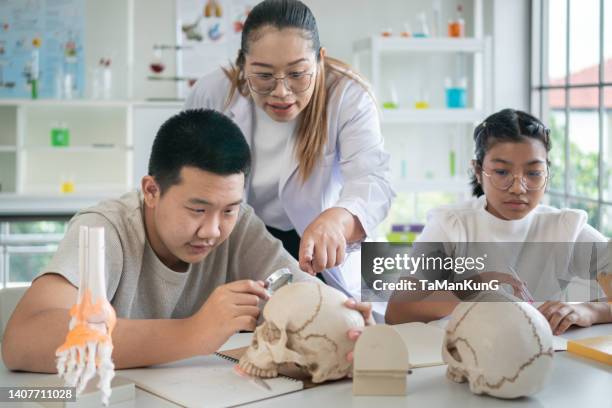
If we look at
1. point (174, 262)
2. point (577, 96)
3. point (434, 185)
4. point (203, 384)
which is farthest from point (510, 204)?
point (434, 185)

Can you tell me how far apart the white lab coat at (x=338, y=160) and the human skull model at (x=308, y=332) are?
625 mm

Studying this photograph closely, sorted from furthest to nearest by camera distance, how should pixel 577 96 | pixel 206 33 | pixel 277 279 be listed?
1. pixel 206 33
2. pixel 577 96
3. pixel 277 279

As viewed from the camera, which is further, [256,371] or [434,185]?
[434,185]

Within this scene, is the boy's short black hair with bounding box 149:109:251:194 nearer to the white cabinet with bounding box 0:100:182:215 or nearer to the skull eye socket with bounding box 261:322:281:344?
the skull eye socket with bounding box 261:322:281:344

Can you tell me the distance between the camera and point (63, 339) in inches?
48.9

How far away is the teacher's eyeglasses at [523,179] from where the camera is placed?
5.98ft

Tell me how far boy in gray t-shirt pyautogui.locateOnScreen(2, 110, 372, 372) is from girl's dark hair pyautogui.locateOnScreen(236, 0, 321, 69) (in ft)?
0.94

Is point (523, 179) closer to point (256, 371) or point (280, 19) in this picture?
point (280, 19)

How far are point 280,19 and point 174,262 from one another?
54cm

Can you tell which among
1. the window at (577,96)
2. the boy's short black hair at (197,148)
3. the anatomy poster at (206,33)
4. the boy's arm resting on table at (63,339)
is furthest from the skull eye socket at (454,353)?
the anatomy poster at (206,33)

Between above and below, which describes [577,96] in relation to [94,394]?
above

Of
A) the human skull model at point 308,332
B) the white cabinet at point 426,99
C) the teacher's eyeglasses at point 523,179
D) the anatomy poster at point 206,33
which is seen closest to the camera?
the human skull model at point 308,332

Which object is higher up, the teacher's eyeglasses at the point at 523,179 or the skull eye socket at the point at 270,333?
the teacher's eyeglasses at the point at 523,179

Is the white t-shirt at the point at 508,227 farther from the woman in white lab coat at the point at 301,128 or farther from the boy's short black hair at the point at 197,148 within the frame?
the boy's short black hair at the point at 197,148
